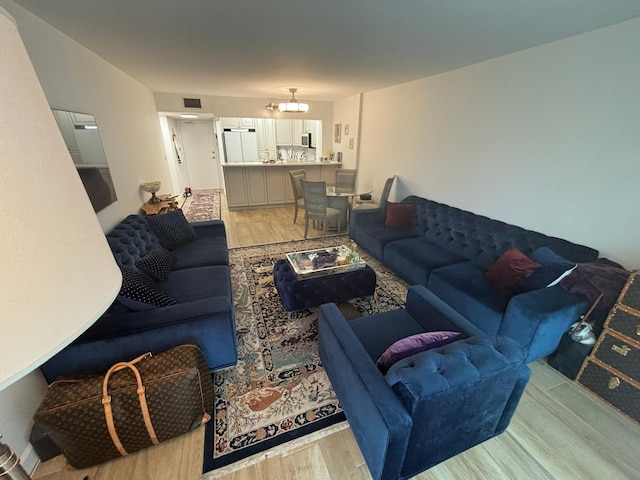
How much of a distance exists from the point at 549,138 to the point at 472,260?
4.01 feet

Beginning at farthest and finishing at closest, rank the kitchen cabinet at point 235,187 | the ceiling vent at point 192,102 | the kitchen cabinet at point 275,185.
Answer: the kitchen cabinet at point 275,185
the kitchen cabinet at point 235,187
the ceiling vent at point 192,102

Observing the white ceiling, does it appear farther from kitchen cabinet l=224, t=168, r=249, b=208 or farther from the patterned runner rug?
the patterned runner rug

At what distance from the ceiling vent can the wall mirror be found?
3.39 m

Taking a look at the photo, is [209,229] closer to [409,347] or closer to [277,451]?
[277,451]

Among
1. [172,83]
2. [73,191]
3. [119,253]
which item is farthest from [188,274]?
[172,83]

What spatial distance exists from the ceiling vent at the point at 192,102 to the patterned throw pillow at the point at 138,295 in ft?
16.1

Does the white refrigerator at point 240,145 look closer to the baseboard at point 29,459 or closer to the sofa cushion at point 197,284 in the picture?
the sofa cushion at point 197,284

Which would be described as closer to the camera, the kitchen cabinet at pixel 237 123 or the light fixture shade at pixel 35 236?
the light fixture shade at pixel 35 236

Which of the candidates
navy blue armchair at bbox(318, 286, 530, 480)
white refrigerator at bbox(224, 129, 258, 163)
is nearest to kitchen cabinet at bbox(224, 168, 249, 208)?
white refrigerator at bbox(224, 129, 258, 163)

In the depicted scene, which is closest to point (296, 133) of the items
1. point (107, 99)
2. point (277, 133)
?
point (277, 133)

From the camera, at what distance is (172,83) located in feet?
13.9

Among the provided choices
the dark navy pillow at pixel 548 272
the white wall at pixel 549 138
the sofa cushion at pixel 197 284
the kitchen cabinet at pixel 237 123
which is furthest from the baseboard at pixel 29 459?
the kitchen cabinet at pixel 237 123

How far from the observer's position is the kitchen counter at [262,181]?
5645 millimetres

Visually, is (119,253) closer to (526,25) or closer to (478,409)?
(478,409)
